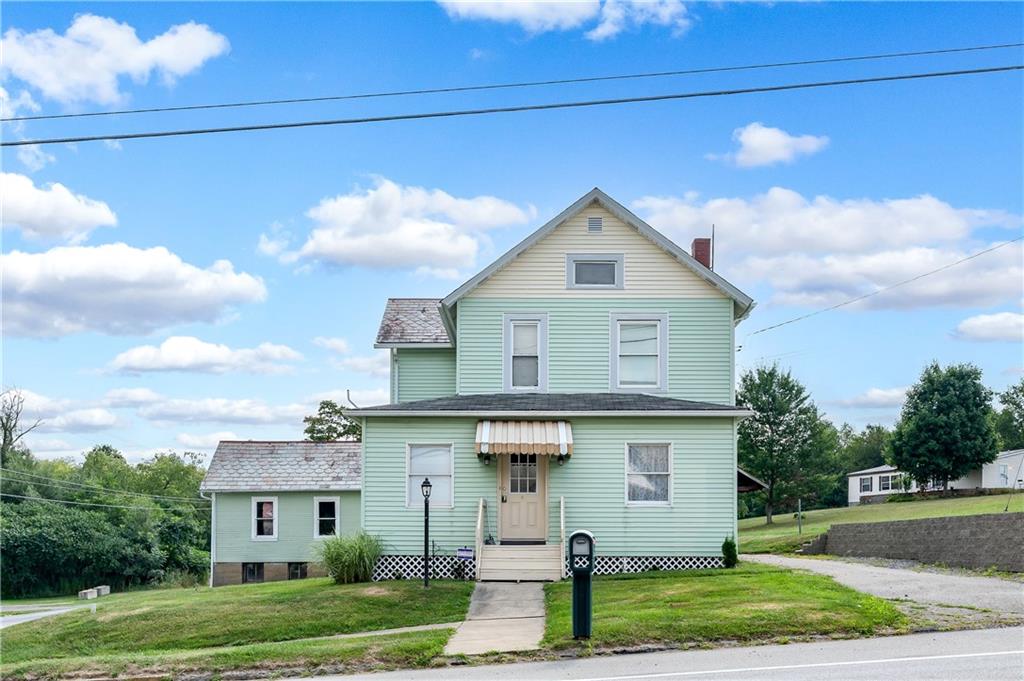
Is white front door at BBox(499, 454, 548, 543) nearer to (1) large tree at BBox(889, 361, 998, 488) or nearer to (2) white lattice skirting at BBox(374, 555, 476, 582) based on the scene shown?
(2) white lattice skirting at BBox(374, 555, 476, 582)

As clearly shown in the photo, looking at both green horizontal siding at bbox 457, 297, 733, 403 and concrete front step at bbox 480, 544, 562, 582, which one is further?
green horizontal siding at bbox 457, 297, 733, 403

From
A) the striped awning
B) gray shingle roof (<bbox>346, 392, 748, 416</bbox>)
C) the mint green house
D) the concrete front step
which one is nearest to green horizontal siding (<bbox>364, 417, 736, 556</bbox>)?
the mint green house

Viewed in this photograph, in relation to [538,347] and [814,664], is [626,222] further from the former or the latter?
[814,664]

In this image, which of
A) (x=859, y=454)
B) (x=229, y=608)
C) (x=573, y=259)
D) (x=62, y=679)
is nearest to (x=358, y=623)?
(x=229, y=608)

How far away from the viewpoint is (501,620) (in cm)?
1636

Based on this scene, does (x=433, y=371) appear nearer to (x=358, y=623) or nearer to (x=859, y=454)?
(x=358, y=623)

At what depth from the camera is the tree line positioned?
49.0m

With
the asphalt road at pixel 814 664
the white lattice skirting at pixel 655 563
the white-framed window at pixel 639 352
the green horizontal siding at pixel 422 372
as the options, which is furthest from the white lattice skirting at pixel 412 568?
the asphalt road at pixel 814 664

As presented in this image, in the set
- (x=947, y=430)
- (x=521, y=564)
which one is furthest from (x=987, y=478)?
(x=521, y=564)

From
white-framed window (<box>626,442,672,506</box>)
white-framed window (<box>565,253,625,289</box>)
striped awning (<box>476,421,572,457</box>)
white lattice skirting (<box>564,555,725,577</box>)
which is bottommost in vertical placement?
white lattice skirting (<box>564,555,725,577</box>)

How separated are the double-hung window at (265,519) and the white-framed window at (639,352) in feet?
57.6

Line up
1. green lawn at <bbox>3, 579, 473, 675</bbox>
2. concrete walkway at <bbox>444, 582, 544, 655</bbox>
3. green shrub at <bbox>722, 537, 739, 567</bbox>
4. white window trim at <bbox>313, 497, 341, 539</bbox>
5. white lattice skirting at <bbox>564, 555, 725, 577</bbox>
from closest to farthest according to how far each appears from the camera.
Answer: concrete walkway at <bbox>444, 582, 544, 655</bbox> → green lawn at <bbox>3, 579, 473, 675</bbox> → green shrub at <bbox>722, 537, 739, 567</bbox> → white lattice skirting at <bbox>564, 555, 725, 577</bbox> → white window trim at <bbox>313, 497, 341, 539</bbox>

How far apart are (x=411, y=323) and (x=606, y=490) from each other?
27.1 ft

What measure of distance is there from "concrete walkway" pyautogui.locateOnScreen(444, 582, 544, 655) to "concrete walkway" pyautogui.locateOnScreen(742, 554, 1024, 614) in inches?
213
